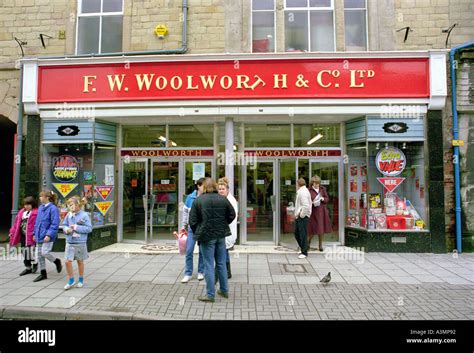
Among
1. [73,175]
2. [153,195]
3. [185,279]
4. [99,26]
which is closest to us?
[185,279]

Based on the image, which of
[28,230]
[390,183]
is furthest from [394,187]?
[28,230]

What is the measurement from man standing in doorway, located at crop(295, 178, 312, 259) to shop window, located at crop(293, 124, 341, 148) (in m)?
2.05

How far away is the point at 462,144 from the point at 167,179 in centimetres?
819

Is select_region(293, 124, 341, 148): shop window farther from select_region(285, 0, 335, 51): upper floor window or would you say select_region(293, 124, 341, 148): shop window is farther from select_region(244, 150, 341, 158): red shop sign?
select_region(285, 0, 335, 51): upper floor window

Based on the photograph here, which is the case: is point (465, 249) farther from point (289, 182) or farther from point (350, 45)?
point (350, 45)

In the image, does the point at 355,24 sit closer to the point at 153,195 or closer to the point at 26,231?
the point at 153,195

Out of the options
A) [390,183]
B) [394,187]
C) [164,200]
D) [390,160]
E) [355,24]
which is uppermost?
[355,24]

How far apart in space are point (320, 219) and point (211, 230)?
4.40 meters

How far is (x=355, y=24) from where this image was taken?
31.4 feet

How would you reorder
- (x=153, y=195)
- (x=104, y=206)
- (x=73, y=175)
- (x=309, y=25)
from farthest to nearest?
(x=153, y=195) → (x=104, y=206) → (x=309, y=25) → (x=73, y=175)

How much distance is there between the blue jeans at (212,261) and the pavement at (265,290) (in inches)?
9.0

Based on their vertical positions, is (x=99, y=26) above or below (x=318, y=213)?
above

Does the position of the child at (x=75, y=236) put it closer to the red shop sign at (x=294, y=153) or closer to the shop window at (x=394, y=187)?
the red shop sign at (x=294, y=153)

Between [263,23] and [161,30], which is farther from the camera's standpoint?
[263,23]
